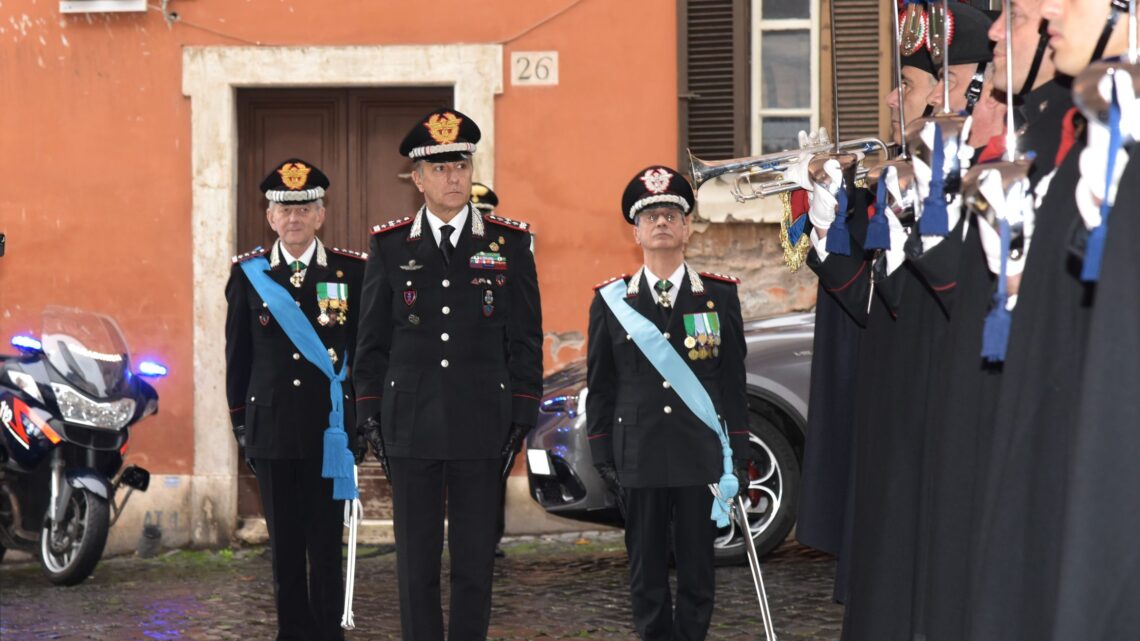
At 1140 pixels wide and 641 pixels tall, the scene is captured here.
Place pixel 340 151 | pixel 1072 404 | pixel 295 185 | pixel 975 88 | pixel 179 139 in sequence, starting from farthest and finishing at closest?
pixel 340 151 < pixel 179 139 < pixel 295 185 < pixel 975 88 < pixel 1072 404

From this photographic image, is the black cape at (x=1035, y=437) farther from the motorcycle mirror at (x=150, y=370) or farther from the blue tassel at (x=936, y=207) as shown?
the motorcycle mirror at (x=150, y=370)

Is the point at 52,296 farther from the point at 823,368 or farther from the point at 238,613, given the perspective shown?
the point at 823,368

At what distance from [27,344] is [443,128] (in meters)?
4.34

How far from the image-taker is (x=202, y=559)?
10.9m

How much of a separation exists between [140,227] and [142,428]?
4.51 ft

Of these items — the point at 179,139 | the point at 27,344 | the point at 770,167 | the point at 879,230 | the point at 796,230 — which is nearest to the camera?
the point at 879,230

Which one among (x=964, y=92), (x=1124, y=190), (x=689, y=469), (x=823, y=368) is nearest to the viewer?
(x=1124, y=190)

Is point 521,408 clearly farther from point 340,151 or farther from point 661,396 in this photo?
point 340,151

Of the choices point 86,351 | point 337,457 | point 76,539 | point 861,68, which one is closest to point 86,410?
point 86,351

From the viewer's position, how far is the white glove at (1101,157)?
2947mm

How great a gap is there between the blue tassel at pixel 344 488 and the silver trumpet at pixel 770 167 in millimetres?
1770

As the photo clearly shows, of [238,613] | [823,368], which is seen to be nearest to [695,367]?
[823,368]

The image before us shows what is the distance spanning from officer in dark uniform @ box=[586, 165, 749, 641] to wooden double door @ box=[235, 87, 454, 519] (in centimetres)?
517

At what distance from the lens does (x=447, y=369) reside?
20.0 feet
